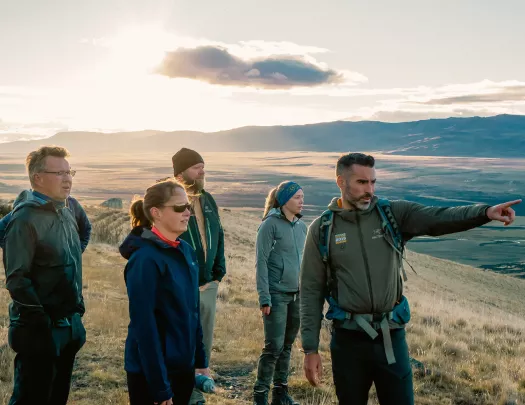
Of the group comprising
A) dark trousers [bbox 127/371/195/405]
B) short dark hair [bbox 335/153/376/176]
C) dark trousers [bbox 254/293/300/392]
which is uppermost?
short dark hair [bbox 335/153/376/176]

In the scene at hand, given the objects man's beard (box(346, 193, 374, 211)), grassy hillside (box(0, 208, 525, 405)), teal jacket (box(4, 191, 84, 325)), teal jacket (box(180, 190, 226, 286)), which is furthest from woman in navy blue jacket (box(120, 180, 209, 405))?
grassy hillside (box(0, 208, 525, 405))

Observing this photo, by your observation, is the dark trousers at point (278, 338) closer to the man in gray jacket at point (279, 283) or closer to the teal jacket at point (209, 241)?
the man in gray jacket at point (279, 283)

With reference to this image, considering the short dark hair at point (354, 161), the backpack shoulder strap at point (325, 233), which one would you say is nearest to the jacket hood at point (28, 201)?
the backpack shoulder strap at point (325, 233)

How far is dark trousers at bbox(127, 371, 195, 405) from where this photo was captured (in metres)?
3.08

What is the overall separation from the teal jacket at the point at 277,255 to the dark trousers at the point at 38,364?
1977mm

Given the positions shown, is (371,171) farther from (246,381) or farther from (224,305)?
(224,305)

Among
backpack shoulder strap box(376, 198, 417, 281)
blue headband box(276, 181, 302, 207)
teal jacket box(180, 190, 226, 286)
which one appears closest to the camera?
backpack shoulder strap box(376, 198, 417, 281)

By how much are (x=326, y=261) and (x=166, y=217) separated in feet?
3.93

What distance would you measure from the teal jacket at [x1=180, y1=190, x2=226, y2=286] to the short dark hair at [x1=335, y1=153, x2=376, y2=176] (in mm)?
1690

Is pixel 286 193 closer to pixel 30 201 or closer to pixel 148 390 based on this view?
pixel 30 201

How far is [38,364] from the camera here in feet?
11.7

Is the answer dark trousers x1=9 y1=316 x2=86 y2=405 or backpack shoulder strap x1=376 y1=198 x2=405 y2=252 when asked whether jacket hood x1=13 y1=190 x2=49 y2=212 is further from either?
backpack shoulder strap x1=376 y1=198 x2=405 y2=252

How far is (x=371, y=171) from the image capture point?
3.69 metres

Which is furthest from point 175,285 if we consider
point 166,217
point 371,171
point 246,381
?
point 246,381
